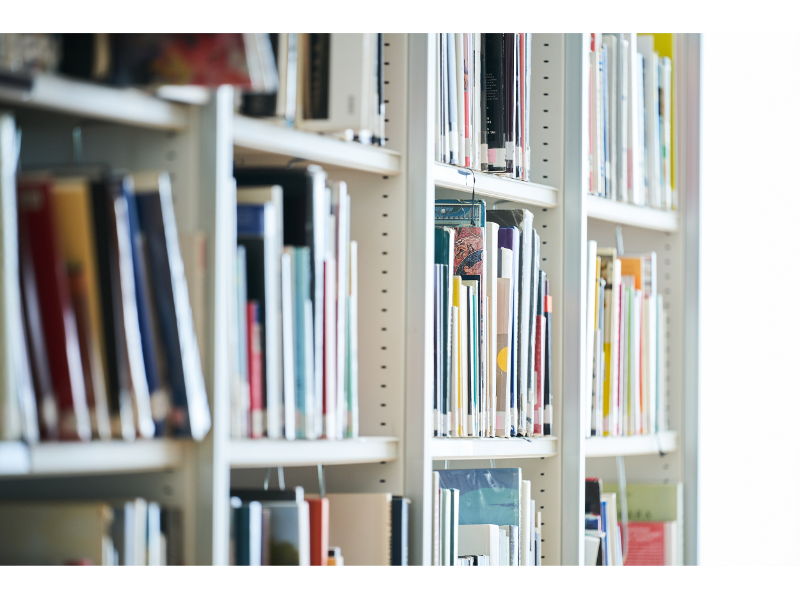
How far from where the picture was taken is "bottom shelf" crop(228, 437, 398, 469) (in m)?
1.26

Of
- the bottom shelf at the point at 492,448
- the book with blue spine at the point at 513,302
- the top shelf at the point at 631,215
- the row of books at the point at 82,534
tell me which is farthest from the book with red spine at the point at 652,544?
the row of books at the point at 82,534

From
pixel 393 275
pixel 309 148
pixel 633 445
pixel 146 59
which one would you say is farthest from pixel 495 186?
pixel 146 59

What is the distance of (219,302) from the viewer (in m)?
1.19

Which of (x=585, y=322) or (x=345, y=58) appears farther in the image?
(x=585, y=322)

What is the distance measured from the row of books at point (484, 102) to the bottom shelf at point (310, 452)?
20.4 inches

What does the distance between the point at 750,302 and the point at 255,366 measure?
1463 mm

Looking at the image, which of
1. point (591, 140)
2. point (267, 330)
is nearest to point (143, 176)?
point (267, 330)

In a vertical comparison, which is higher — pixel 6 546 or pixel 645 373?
pixel 645 373

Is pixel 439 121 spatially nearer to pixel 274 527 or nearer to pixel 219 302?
pixel 219 302

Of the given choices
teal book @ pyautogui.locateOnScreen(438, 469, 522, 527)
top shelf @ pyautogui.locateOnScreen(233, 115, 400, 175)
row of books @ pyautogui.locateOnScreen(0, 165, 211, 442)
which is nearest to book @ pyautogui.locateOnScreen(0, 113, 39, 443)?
row of books @ pyautogui.locateOnScreen(0, 165, 211, 442)

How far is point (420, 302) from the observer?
1.55m

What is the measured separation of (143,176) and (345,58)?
402 mm

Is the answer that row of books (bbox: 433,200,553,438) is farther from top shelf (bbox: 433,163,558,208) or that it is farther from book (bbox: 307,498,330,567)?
book (bbox: 307,498,330,567)

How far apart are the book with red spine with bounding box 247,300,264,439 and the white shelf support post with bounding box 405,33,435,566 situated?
1.06ft
